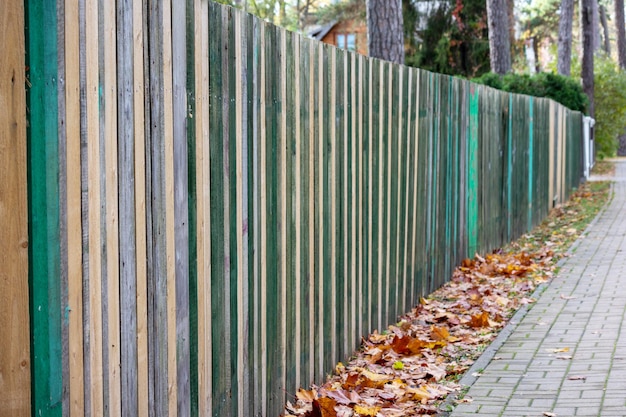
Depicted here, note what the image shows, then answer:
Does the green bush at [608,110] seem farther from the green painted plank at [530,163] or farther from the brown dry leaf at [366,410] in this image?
the brown dry leaf at [366,410]

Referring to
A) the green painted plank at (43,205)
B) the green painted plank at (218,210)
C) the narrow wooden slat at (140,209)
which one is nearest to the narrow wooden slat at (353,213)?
the green painted plank at (218,210)

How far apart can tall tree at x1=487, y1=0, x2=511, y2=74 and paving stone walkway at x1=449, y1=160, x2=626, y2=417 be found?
50.7 ft

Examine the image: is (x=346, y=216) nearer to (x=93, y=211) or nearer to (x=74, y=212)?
(x=93, y=211)

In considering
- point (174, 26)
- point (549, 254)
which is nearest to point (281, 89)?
point (174, 26)

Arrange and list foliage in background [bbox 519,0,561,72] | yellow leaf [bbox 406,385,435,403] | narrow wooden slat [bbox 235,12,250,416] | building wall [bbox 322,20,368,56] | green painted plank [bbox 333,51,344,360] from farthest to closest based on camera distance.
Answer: foliage in background [bbox 519,0,561,72] → building wall [bbox 322,20,368,56] → green painted plank [bbox 333,51,344,360] → yellow leaf [bbox 406,385,435,403] → narrow wooden slat [bbox 235,12,250,416]

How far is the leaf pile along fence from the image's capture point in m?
2.98

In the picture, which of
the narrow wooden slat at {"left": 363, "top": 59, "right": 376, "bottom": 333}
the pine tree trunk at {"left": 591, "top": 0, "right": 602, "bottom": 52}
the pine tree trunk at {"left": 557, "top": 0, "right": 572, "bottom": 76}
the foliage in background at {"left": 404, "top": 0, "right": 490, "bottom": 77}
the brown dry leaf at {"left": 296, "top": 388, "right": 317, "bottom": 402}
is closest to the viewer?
the brown dry leaf at {"left": 296, "top": 388, "right": 317, "bottom": 402}

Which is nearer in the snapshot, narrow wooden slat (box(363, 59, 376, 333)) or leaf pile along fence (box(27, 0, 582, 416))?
leaf pile along fence (box(27, 0, 582, 416))

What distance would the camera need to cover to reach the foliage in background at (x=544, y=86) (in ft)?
77.7

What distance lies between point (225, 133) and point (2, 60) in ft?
5.32

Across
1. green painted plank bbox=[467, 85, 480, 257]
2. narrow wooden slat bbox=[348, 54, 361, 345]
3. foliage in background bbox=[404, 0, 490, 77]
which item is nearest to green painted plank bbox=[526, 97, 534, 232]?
green painted plank bbox=[467, 85, 480, 257]

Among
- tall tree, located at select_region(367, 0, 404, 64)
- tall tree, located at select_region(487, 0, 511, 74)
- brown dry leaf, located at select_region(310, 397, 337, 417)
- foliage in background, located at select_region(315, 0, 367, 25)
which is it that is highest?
foliage in background, located at select_region(315, 0, 367, 25)

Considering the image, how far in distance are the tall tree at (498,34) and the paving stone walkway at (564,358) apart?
15462mm

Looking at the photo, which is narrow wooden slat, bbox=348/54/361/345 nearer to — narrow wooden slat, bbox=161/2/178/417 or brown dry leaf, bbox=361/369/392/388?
brown dry leaf, bbox=361/369/392/388
